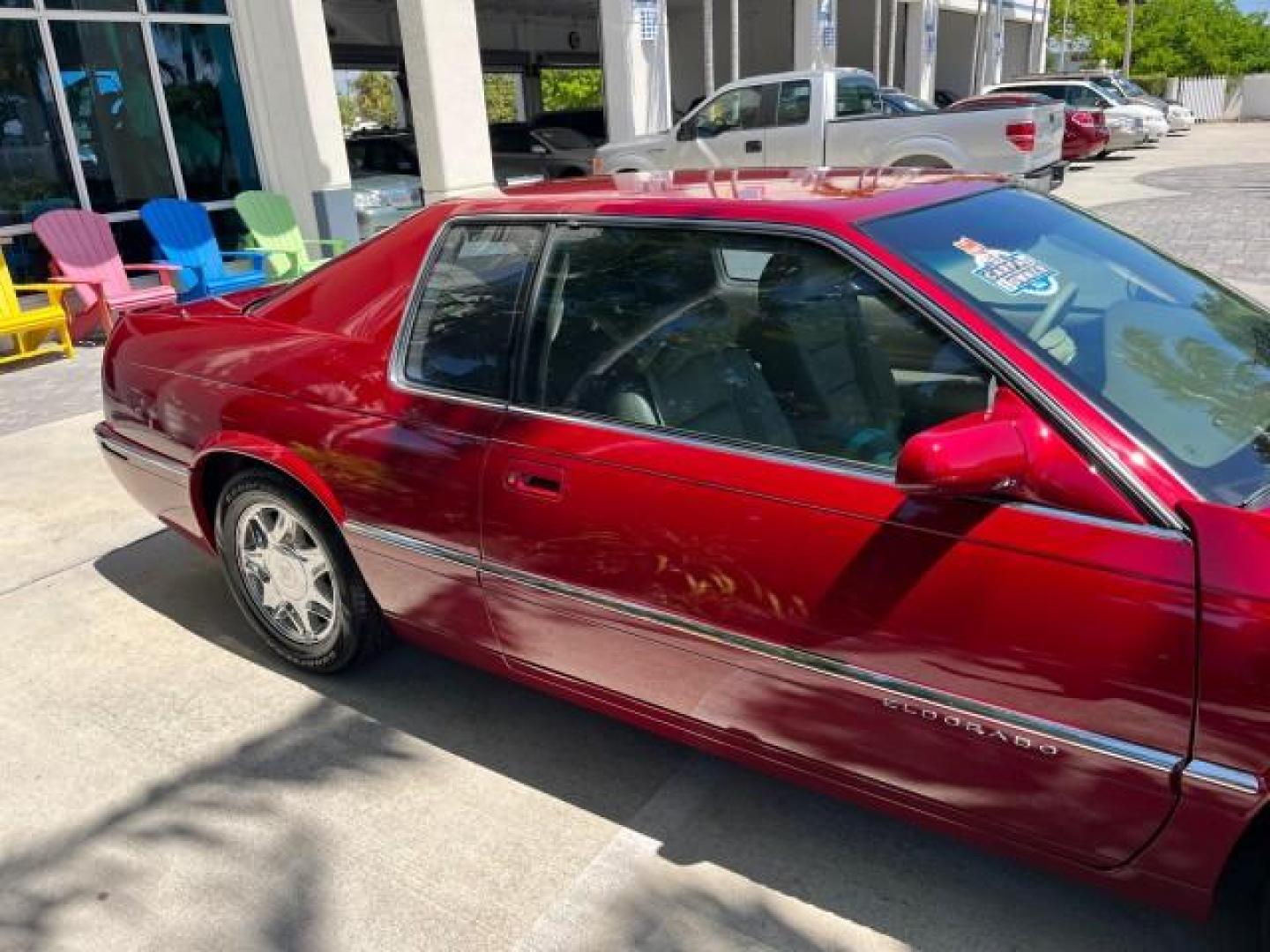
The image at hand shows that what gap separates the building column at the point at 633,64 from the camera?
13.3 meters

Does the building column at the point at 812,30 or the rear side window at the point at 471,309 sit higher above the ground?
the building column at the point at 812,30

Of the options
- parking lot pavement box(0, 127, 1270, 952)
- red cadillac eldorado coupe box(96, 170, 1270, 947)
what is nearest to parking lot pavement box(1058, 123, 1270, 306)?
Result: red cadillac eldorado coupe box(96, 170, 1270, 947)

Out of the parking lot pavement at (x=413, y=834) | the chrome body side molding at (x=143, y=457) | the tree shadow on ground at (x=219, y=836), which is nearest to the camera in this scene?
the parking lot pavement at (x=413, y=834)

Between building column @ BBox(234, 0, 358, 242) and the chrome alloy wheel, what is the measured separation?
24.1ft

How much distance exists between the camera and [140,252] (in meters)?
9.54

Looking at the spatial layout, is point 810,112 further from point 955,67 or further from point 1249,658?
point 955,67

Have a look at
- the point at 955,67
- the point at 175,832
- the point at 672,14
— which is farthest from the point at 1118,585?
the point at 955,67

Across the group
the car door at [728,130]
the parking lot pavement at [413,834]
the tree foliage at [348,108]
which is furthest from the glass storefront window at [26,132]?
the tree foliage at [348,108]

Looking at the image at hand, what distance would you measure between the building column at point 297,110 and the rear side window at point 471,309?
7.69 meters

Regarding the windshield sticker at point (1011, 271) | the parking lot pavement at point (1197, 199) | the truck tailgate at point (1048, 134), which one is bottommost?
the parking lot pavement at point (1197, 199)

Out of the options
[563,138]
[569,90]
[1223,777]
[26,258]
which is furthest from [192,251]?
[569,90]

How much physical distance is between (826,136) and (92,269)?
9020 millimetres

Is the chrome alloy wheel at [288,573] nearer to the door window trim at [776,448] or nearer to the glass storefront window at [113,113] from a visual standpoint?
the door window trim at [776,448]

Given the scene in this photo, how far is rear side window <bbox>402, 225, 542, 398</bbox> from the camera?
8.82 feet
